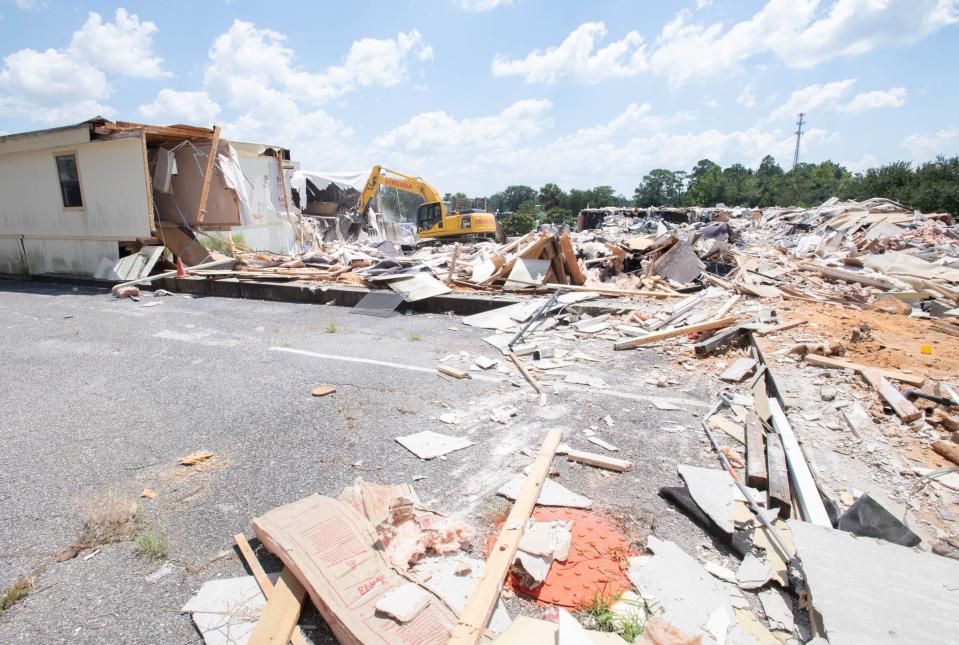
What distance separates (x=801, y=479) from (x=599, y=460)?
1.34 m

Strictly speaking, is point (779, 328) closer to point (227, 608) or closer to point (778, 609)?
point (778, 609)

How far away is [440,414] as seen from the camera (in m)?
4.57

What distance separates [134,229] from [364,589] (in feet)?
41.4

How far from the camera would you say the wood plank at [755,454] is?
3402 millimetres

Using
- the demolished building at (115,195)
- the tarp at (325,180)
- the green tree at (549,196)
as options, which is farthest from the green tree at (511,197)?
the demolished building at (115,195)

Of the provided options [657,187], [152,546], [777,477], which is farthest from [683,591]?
[657,187]

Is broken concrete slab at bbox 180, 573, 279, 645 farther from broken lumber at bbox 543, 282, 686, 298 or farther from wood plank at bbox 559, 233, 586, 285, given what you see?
wood plank at bbox 559, 233, 586, 285

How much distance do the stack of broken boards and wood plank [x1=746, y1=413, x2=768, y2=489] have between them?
2342 mm

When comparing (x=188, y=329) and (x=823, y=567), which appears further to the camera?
(x=188, y=329)

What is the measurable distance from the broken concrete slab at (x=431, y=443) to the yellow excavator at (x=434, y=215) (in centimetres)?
1633

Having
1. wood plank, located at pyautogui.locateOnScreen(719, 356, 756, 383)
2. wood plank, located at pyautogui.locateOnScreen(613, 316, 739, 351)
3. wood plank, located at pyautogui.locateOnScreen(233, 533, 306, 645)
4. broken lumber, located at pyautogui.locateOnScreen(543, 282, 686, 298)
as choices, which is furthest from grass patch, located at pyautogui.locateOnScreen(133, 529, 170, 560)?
broken lumber, located at pyautogui.locateOnScreen(543, 282, 686, 298)

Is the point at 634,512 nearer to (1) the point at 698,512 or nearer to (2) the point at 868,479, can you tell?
(1) the point at 698,512

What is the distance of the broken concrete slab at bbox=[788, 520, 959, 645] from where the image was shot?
2035 mm

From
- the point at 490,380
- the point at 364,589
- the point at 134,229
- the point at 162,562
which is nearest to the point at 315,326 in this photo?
the point at 490,380
